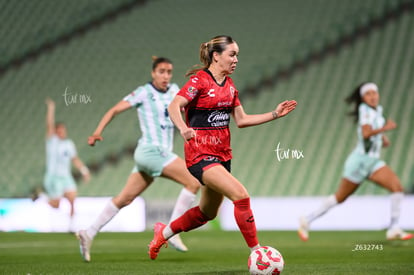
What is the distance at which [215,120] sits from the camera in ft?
17.4

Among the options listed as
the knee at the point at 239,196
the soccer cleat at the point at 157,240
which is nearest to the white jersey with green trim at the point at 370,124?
the soccer cleat at the point at 157,240

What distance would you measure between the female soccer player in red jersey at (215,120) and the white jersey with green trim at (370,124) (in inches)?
161

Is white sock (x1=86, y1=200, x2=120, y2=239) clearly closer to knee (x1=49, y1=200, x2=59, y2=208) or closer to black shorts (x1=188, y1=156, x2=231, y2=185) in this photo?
black shorts (x1=188, y1=156, x2=231, y2=185)

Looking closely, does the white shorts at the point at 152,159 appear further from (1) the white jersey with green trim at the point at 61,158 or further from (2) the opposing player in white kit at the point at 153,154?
(1) the white jersey with green trim at the point at 61,158

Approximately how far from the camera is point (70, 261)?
7133 millimetres

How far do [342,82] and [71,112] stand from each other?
6.69 metres

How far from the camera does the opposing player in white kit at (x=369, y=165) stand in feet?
30.1

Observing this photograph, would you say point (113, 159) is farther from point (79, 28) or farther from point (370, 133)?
point (370, 133)

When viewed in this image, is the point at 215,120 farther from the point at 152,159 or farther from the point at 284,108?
the point at 152,159

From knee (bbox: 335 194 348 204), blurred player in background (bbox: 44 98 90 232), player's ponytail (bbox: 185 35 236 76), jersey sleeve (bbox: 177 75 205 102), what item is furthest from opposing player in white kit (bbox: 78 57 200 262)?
blurred player in background (bbox: 44 98 90 232)

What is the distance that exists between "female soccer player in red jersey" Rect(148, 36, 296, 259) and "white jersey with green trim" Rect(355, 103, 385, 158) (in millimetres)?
4077

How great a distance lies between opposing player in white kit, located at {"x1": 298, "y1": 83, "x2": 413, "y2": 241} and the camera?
361 inches

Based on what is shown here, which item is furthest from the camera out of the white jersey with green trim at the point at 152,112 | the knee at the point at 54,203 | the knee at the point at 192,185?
the knee at the point at 54,203

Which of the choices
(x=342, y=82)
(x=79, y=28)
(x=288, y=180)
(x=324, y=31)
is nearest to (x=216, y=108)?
(x=288, y=180)
